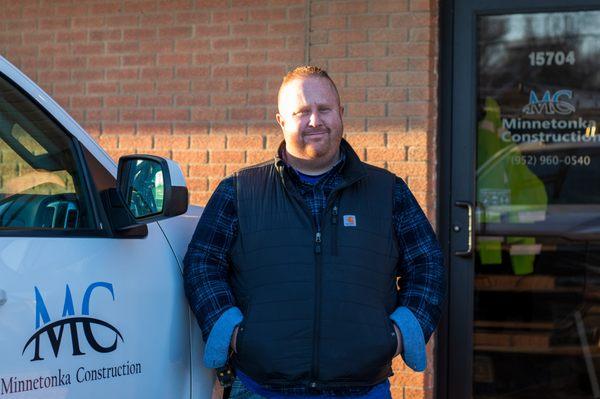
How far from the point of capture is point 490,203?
5.33 meters

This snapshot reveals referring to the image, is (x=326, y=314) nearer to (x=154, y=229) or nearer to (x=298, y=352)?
(x=298, y=352)

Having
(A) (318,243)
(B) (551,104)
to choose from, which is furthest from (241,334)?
(B) (551,104)

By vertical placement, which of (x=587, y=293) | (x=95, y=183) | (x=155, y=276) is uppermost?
(x=95, y=183)

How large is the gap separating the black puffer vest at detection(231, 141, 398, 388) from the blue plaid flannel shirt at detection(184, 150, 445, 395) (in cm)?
4

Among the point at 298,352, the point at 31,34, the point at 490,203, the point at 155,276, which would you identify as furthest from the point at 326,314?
the point at 31,34

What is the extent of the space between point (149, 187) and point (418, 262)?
954 millimetres

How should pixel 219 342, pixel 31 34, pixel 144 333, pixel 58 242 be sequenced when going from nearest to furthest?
pixel 58 242, pixel 144 333, pixel 219 342, pixel 31 34

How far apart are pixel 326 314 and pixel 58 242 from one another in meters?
0.86

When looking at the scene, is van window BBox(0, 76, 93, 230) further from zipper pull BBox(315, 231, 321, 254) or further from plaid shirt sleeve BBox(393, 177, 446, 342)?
plaid shirt sleeve BBox(393, 177, 446, 342)

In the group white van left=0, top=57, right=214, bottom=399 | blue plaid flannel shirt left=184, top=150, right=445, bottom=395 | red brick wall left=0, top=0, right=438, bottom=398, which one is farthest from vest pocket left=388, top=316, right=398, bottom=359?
red brick wall left=0, top=0, right=438, bottom=398

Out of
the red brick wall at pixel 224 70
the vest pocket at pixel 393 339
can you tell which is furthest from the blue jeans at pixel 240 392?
the red brick wall at pixel 224 70

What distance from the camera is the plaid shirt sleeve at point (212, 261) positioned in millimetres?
2953

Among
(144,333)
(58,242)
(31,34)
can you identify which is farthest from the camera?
(31,34)

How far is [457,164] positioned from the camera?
5293 millimetres
